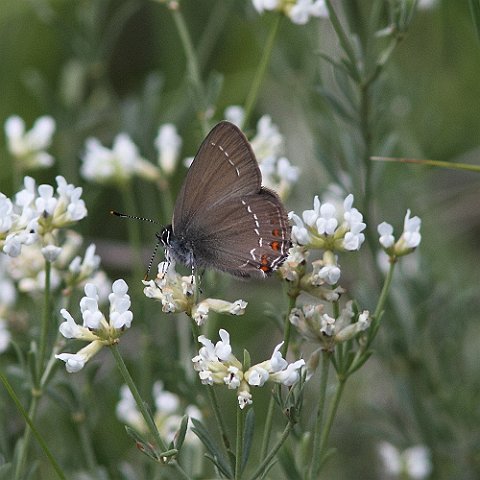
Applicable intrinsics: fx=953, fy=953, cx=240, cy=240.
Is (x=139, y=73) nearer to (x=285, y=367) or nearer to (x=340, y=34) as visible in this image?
(x=340, y=34)

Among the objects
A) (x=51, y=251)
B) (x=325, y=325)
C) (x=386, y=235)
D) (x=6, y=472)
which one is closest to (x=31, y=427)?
(x=6, y=472)

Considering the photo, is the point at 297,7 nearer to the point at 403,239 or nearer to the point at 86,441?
the point at 403,239

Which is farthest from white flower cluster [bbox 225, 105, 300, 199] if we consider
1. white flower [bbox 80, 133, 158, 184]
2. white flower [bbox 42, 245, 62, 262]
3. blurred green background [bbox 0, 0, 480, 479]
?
white flower [bbox 42, 245, 62, 262]

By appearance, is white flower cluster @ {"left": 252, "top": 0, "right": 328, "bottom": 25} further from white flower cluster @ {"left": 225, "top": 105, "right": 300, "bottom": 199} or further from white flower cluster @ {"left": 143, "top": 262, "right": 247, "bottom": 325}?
white flower cluster @ {"left": 143, "top": 262, "right": 247, "bottom": 325}

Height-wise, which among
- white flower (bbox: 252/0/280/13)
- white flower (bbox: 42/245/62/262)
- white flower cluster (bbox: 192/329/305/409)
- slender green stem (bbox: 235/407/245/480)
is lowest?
slender green stem (bbox: 235/407/245/480)

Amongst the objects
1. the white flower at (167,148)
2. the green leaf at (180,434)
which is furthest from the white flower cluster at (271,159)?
the green leaf at (180,434)
